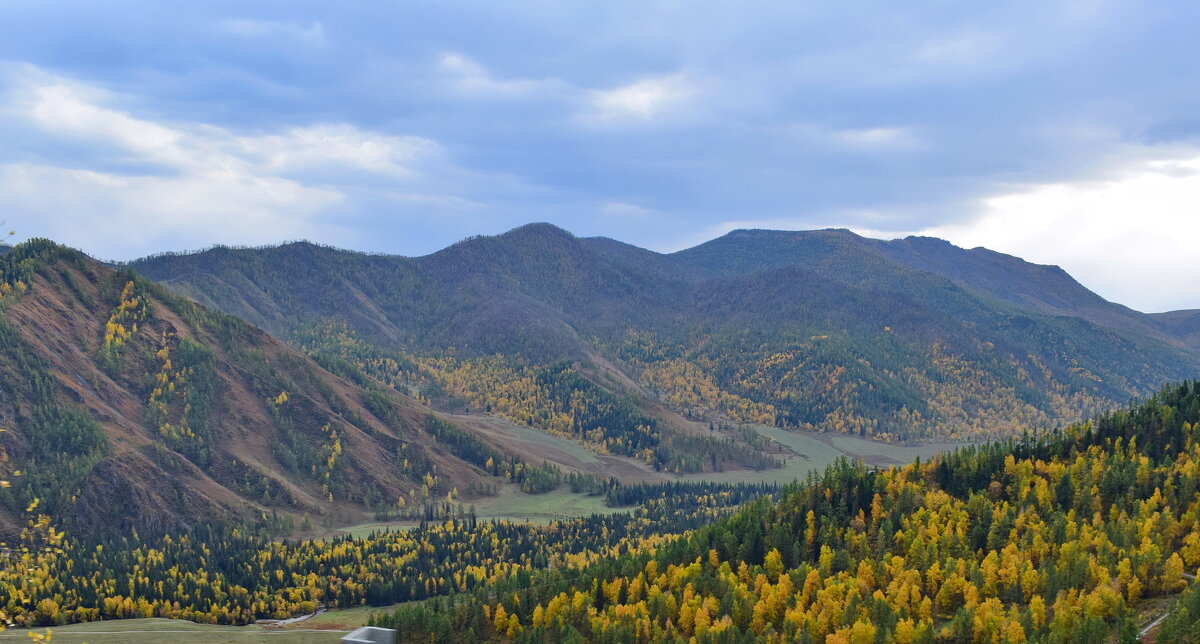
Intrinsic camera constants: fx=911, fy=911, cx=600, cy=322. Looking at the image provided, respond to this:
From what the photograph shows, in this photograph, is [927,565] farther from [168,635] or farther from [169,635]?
[168,635]

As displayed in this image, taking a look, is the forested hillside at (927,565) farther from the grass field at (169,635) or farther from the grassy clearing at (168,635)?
the grass field at (169,635)

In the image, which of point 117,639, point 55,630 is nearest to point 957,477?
point 117,639

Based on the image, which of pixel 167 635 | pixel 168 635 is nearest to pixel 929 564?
pixel 168 635

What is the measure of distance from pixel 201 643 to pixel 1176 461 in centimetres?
18448

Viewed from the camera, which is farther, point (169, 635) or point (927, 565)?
point (169, 635)

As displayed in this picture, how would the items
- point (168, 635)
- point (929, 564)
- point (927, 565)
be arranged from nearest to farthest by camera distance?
1. point (927, 565)
2. point (929, 564)
3. point (168, 635)

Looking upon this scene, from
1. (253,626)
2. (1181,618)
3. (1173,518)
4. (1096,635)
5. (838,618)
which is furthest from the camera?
(253,626)

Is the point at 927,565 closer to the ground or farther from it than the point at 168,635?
farther from it

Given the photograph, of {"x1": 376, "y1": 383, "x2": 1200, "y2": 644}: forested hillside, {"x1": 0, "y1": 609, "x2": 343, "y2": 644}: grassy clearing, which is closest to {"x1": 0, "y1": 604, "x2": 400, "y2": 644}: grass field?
{"x1": 0, "y1": 609, "x2": 343, "y2": 644}: grassy clearing

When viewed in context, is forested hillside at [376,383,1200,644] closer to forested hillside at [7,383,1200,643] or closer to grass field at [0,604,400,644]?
forested hillside at [7,383,1200,643]

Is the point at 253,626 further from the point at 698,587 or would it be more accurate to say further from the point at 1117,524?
the point at 1117,524

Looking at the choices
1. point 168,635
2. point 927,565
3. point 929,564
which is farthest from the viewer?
point 168,635

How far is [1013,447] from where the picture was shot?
198m

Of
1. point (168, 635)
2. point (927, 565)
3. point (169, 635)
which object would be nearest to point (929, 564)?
point (927, 565)
